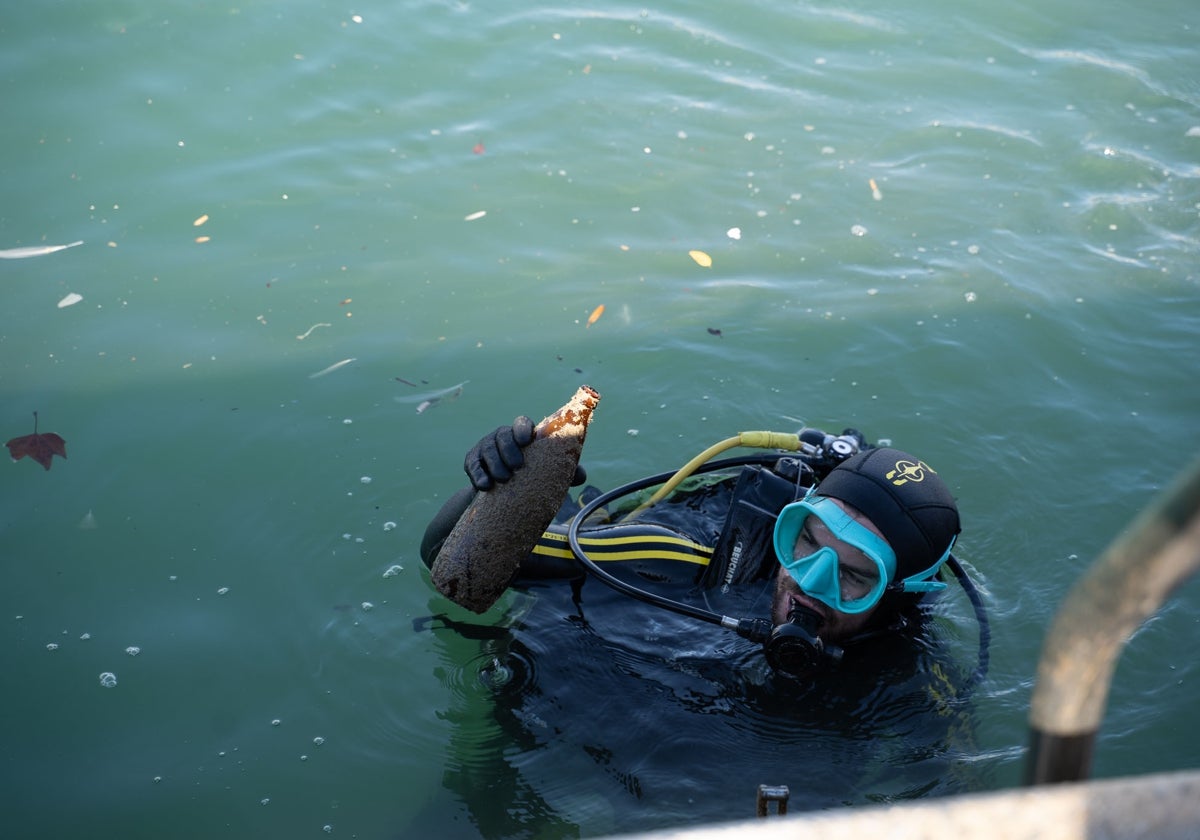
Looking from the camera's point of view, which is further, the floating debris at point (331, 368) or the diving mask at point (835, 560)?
the floating debris at point (331, 368)

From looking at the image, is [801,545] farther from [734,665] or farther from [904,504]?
[734,665]

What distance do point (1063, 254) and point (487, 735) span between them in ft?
13.9

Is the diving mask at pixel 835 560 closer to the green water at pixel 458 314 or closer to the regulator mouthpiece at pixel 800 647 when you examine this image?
the regulator mouthpiece at pixel 800 647

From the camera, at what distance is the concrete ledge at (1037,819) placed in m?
1.01

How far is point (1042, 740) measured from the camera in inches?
43.4

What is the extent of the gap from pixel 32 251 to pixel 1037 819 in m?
5.72

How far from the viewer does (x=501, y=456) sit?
9.68 ft

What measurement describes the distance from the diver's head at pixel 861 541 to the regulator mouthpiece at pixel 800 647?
1.4 inches

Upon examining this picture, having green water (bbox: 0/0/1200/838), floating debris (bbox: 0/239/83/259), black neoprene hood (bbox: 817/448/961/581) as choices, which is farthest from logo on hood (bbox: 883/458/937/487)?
floating debris (bbox: 0/239/83/259)

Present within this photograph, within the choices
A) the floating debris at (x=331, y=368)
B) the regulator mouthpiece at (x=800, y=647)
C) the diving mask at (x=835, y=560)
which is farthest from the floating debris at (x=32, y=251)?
the regulator mouthpiece at (x=800, y=647)

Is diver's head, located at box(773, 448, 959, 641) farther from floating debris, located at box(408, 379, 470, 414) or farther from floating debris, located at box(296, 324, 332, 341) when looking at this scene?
floating debris, located at box(296, 324, 332, 341)

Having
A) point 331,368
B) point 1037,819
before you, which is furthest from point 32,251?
point 1037,819

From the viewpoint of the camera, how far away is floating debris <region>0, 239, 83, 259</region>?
17.9ft

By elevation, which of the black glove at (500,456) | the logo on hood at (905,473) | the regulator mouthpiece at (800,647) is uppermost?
the black glove at (500,456)
